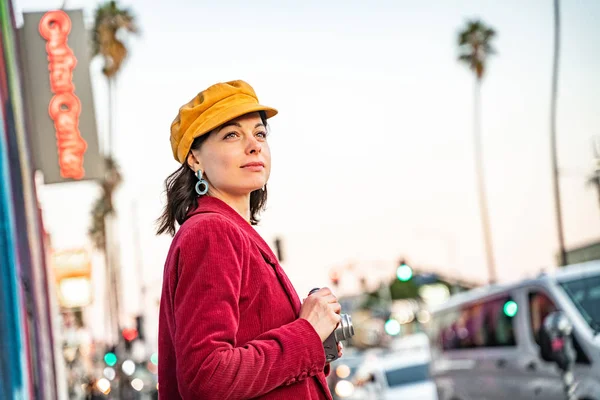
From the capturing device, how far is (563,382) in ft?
33.2

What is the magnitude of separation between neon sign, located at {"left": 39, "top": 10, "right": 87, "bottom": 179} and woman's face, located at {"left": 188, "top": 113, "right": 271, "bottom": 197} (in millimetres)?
10527

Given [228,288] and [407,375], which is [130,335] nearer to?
[407,375]

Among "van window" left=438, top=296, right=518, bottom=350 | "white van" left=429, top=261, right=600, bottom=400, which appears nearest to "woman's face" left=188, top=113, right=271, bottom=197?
"white van" left=429, top=261, right=600, bottom=400

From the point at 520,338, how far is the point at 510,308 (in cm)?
41

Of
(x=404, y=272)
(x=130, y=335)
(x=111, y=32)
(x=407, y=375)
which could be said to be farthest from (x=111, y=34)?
(x=407, y=375)

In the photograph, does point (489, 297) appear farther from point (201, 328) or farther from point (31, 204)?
point (201, 328)

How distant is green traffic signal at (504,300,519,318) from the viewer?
38.1ft

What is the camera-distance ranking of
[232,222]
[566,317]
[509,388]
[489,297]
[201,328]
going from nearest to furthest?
[201,328] < [232,222] < [566,317] < [509,388] < [489,297]

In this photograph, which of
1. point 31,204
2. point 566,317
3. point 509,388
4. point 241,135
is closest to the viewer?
point 241,135

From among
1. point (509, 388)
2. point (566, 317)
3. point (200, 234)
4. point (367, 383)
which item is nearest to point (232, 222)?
point (200, 234)

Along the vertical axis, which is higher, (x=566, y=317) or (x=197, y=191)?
(x=197, y=191)

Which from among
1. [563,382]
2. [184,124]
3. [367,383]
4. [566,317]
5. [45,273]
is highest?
[184,124]

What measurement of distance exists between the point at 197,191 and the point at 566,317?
7.69 m

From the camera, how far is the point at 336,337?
2.81m
